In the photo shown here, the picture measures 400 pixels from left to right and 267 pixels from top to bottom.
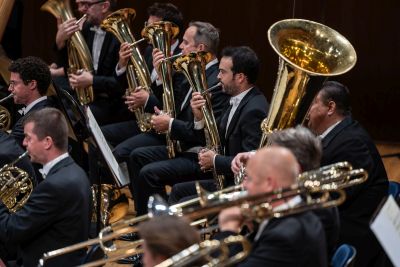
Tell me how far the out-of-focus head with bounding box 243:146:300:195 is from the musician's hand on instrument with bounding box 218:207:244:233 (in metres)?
0.09

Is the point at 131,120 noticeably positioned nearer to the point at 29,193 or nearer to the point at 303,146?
the point at 29,193

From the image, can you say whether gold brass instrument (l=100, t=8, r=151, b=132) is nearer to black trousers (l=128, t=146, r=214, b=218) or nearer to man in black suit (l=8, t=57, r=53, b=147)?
black trousers (l=128, t=146, r=214, b=218)

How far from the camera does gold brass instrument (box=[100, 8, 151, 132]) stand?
5535mm

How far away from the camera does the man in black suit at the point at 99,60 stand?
5918 millimetres

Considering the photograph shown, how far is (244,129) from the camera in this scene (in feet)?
15.1

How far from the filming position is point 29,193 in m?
4.05

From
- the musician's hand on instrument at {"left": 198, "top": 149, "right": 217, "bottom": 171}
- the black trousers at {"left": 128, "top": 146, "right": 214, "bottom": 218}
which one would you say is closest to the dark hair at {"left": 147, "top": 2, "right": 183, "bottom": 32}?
the black trousers at {"left": 128, "top": 146, "right": 214, "bottom": 218}

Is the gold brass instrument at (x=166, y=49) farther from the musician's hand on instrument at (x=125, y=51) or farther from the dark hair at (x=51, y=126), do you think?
the dark hair at (x=51, y=126)

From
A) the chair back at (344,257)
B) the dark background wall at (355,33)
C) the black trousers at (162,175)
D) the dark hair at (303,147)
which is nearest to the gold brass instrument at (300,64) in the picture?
the dark hair at (303,147)

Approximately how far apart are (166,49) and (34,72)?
37.0 inches

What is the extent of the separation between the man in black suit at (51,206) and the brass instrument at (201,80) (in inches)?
44.6

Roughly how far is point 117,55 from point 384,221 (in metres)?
3.60

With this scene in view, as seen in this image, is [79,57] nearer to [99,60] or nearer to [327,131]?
[99,60]

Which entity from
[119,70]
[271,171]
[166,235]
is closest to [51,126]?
[271,171]
